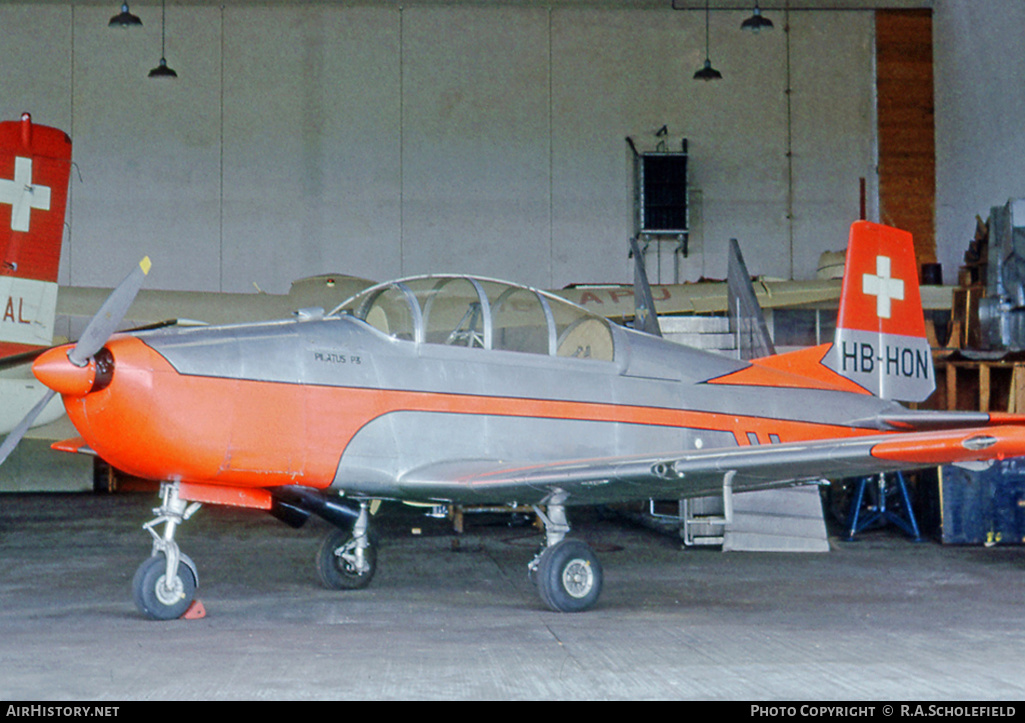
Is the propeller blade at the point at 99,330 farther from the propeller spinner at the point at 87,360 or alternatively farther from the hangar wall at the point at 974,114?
the hangar wall at the point at 974,114

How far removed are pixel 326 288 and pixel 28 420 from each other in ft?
29.1

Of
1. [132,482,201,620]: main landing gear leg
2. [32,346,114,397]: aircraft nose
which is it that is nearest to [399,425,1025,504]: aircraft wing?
[132,482,201,620]: main landing gear leg

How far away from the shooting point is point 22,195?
356 inches

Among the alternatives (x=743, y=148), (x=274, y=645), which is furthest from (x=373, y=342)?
(x=743, y=148)

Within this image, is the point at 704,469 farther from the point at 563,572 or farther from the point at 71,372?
the point at 71,372

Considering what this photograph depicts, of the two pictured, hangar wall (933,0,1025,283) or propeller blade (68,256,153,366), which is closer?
propeller blade (68,256,153,366)

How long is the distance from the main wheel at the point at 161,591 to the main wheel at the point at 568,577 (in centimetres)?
181

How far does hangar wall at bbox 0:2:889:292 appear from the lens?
16516mm

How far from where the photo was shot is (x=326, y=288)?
1388 centimetres

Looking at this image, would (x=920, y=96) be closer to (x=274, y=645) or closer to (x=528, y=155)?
(x=528, y=155)

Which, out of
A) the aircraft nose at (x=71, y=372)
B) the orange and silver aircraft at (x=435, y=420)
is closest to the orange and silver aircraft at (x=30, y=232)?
the orange and silver aircraft at (x=435, y=420)

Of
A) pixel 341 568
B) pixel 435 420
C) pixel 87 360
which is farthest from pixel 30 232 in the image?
pixel 435 420

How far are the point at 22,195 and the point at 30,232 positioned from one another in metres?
0.35

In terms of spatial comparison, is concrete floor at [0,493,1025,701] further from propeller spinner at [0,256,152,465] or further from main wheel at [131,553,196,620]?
propeller spinner at [0,256,152,465]
